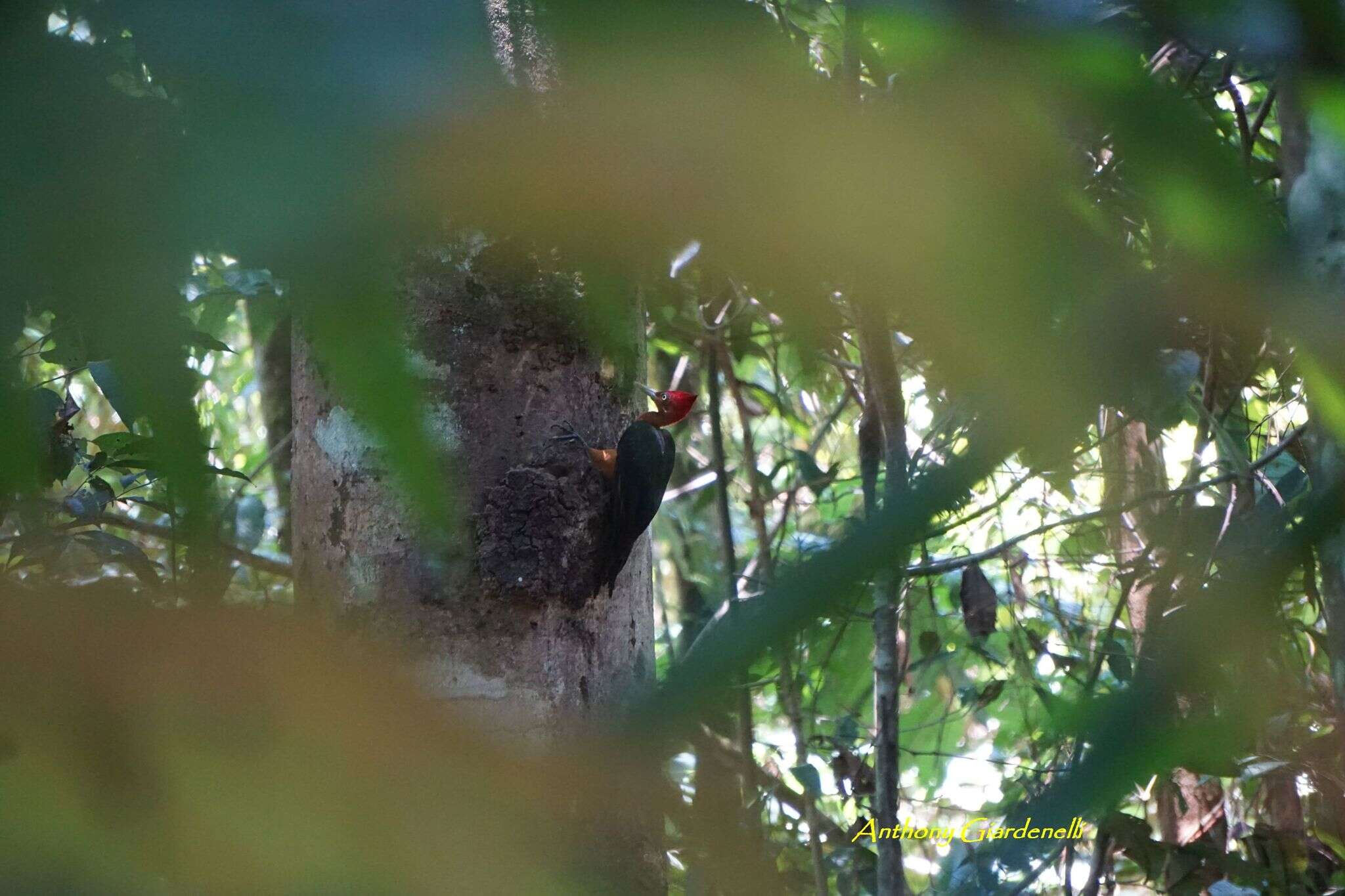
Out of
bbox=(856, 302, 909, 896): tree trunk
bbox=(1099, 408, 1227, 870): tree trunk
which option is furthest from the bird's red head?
bbox=(1099, 408, 1227, 870): tree trunk

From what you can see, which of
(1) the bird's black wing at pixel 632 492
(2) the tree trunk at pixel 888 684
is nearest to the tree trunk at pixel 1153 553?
(2) the tree trunk at pixel 888 684

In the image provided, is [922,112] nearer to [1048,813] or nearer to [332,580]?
[1048,813]

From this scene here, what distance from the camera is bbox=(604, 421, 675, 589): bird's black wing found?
1.74 m

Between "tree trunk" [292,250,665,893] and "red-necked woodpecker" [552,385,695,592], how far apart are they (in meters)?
0.02

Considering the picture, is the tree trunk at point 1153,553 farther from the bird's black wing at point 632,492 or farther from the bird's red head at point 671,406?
the bird's black wing at point 632,492

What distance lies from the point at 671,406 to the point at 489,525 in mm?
1408

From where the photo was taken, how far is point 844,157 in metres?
0.35

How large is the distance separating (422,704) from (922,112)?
0.25m

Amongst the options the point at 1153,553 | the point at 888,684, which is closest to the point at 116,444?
the point at 888,684

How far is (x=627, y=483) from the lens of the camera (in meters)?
1.77

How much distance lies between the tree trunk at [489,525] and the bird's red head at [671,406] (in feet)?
3.82

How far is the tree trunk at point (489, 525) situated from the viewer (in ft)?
4.99

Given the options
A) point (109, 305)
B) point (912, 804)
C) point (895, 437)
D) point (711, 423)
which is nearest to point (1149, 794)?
point (912, 804)

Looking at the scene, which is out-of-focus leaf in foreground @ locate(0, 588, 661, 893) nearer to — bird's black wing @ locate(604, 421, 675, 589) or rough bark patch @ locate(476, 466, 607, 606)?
rough bark patch @ locate(476, 466, 607, 606)
